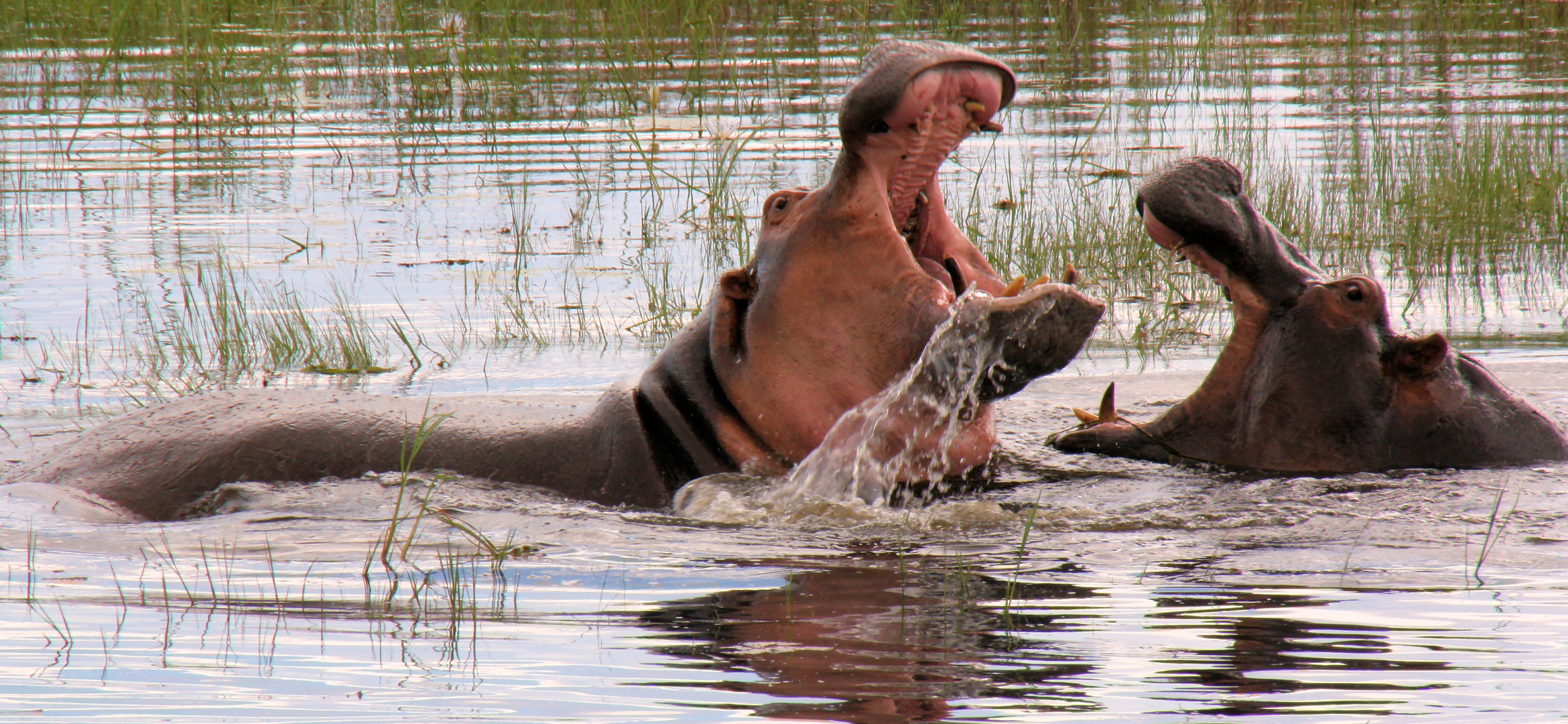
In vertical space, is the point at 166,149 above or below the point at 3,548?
above

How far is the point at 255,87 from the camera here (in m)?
13.2

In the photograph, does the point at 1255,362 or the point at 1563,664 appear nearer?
the point at 1563,664

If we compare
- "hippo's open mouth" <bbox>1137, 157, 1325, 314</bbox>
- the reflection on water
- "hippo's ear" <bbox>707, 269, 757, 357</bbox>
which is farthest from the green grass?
the reflection on water

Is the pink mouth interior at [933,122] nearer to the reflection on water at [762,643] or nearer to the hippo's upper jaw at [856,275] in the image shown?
the hippo's upper jaw at [856,275]

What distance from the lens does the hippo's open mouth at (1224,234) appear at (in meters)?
4.76

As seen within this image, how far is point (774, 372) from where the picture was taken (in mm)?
4613

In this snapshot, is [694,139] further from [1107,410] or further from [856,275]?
[856,275]

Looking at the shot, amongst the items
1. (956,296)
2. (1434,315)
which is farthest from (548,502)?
(1434,315)

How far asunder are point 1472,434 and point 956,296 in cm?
170

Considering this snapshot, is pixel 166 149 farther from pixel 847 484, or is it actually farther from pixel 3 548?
pixel 847 484

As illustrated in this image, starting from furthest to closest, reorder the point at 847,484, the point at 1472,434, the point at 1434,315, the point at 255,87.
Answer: the point at 255,87
the point at 1434,315
the point at 1472,434
the point at 847,484

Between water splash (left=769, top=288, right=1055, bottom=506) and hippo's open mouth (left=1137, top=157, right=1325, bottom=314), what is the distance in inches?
30.2

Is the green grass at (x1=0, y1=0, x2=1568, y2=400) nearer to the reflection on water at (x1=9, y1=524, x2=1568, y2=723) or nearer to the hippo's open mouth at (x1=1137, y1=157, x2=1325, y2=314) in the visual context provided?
the hippo's open mouth at (x1=1137, y1=157, x2=1325, y2=314)

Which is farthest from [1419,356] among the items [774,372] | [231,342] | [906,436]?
[231,342]
